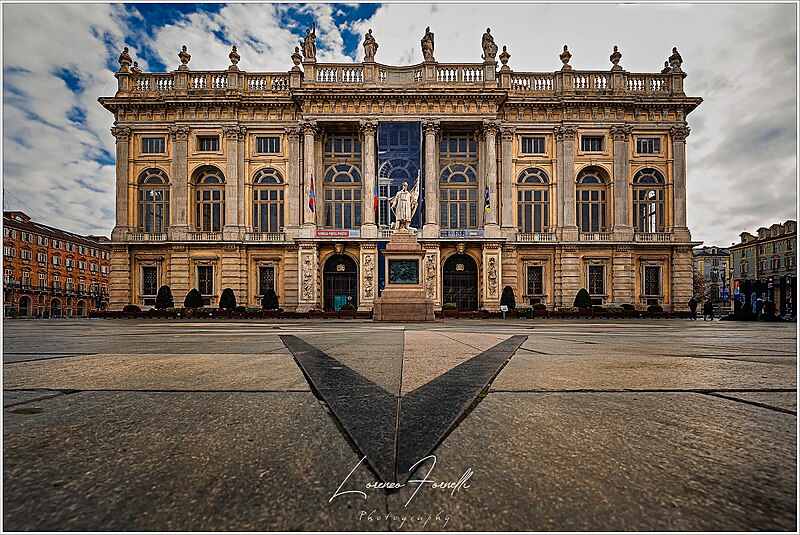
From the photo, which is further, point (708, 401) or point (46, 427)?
point (708, 401)

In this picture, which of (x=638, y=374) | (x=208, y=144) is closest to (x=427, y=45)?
(x=208, y=144)

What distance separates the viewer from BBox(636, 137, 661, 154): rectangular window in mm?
30672

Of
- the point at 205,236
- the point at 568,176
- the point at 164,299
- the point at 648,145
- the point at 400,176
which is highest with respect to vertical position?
the point at 648,145

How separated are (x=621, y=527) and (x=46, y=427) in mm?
1968

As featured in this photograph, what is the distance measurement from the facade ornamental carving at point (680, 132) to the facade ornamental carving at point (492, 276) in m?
16.6

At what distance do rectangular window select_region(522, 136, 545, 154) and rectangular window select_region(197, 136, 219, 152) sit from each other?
23.2 metres

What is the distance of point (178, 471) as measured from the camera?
1.16 meters

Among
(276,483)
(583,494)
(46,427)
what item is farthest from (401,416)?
(46,427)

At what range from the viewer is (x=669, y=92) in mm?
30703

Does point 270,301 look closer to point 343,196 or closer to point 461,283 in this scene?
point 343,196

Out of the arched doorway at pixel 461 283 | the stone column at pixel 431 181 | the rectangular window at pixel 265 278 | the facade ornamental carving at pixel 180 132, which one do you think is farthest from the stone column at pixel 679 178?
the facade ornamental carving at pixel 180 132

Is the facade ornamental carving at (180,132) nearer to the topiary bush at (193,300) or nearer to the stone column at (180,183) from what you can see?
the stone column at (180,183)

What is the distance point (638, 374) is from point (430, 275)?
24808 mm

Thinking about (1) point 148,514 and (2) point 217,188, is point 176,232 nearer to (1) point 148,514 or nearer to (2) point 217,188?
(2) point 217,188
